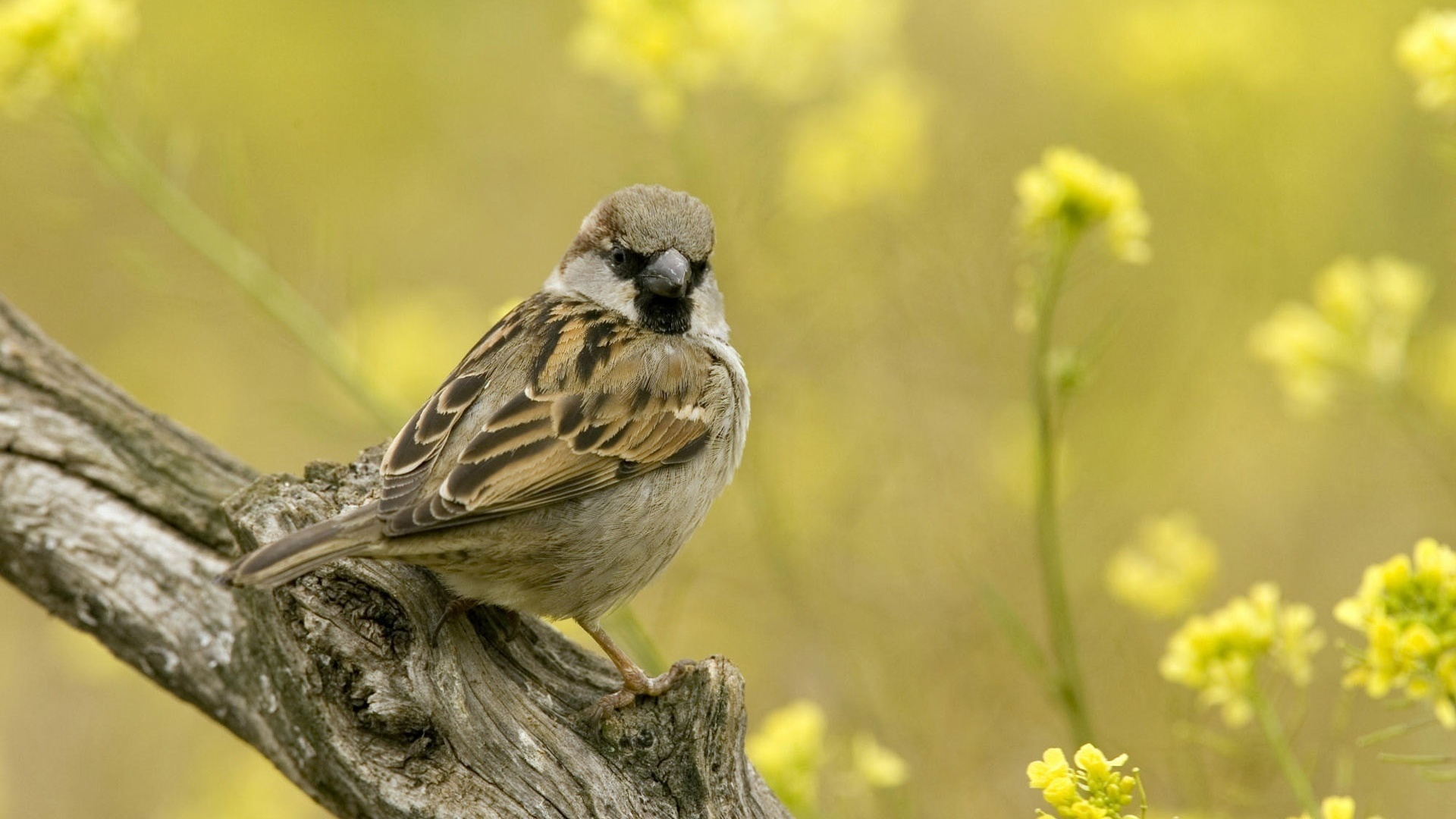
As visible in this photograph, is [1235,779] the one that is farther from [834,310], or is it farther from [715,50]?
[715,50]

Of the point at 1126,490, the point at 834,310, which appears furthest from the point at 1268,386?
the point at 834,310

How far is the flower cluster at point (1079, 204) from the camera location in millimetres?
3568

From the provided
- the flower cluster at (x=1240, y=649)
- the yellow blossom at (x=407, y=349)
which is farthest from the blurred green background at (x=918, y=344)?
the flower cluster at (x=1240, y=649)

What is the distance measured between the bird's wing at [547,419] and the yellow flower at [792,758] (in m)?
0.76

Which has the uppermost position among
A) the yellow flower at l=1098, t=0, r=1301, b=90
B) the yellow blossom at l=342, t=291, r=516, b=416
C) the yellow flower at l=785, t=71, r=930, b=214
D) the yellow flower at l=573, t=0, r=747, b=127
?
the yellow flower at l=1098, t=0, r=1301, b=90

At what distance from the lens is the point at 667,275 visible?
4094 mm

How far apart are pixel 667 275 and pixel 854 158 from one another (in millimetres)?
1789

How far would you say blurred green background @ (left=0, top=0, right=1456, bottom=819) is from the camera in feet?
16.2

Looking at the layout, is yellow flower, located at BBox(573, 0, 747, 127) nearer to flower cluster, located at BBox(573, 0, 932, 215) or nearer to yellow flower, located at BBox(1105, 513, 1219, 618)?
flower cluster, located at BBox(573, 0, 932, 215)

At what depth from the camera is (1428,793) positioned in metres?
4.81

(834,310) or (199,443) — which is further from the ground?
(834,310)

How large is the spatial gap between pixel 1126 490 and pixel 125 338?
5.75 meters

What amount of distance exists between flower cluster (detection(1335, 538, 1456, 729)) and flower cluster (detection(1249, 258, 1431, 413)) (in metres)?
1.75

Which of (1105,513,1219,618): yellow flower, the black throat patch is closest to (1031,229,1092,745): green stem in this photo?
(1105,513,1219,618): yellow flower
